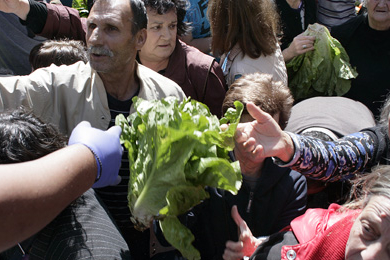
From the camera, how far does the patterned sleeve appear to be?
1.88 m

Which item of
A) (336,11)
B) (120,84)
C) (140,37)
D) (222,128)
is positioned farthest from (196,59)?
(336,11)

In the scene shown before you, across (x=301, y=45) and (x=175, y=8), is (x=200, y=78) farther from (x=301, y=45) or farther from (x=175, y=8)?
Result: (x=301, y=45)

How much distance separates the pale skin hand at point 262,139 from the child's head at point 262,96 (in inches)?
8.9

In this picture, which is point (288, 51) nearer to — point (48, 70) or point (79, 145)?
point (48, 70)

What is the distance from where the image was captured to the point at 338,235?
1440mm

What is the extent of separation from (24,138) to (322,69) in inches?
97.3

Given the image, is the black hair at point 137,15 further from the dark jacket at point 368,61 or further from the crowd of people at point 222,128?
the dark jacket at point 368,61

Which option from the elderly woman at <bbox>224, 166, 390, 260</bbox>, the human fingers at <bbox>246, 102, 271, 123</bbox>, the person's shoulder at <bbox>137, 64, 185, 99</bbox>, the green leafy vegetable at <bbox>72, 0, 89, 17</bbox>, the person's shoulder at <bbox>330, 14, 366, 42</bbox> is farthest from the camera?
the green leafy vegetable at <bbox>72, 0, 89, 17</bbox>

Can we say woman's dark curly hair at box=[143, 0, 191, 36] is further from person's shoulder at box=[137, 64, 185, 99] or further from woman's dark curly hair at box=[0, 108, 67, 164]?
woman's dark curly hair at box=[0, 108, 67, 164]

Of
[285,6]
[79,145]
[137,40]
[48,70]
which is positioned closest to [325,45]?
[285,6]

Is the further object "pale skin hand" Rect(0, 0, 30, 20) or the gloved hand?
"pale skin hand" Rect(0, 0, 30, 20)

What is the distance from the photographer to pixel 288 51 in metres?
3.30

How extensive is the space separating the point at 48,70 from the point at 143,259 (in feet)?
3.64

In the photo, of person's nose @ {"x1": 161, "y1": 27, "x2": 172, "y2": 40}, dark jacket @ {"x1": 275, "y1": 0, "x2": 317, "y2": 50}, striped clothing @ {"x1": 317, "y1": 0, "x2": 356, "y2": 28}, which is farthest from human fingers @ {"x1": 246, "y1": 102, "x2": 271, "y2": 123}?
striped clothing @ {"x1": 317, "y1": 0, "x2": 356, "y2": 28}
